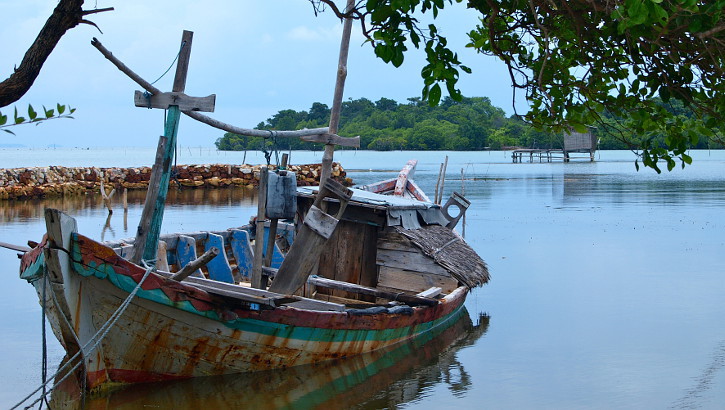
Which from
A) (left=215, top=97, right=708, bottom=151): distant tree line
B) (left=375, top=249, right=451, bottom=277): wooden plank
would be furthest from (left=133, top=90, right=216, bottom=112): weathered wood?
(left=215, top=97, right=708, bottom=151): distant tree line

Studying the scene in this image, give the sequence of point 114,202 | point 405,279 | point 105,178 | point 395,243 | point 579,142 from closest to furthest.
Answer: point 395,243, point 405,279, point 114,202, point 105,178, point 579,142

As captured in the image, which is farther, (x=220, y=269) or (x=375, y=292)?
(x=375, y=292)

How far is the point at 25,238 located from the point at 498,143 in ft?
338

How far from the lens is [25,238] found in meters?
19.6

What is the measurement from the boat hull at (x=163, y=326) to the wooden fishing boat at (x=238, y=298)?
10 millimetres

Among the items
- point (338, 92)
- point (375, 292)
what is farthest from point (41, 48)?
point (375, 292)

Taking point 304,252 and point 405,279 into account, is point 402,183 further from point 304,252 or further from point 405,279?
point 304,252

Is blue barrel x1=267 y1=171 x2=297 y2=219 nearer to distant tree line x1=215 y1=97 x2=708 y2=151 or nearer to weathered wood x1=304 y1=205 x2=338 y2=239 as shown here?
weathered wood x1=304 y1=205 x2=338 y2=239

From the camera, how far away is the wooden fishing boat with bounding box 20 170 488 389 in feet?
21.8

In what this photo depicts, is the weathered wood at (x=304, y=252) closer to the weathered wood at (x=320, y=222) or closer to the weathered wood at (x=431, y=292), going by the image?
the weathered wood at (x=320, y=222)

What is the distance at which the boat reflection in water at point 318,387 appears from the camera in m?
7.66

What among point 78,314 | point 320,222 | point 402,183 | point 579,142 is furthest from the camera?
point 579,142

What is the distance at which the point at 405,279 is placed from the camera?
10.6 m

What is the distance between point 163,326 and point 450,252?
513 cm
